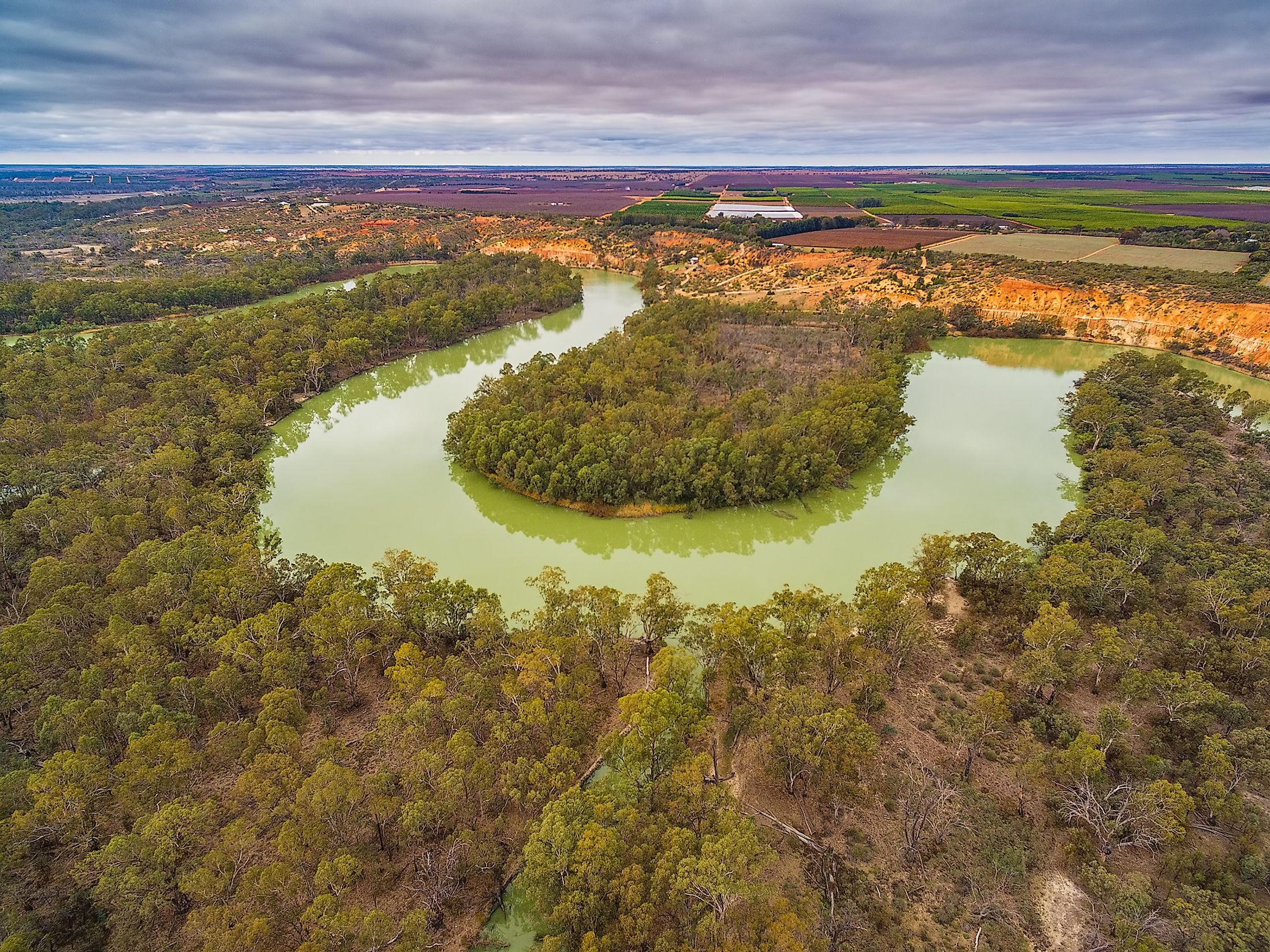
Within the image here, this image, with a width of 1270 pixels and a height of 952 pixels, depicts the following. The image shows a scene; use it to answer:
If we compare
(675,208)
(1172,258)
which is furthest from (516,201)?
(1172,258)

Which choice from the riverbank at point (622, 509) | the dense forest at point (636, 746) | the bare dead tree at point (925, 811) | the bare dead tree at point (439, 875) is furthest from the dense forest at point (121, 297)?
the bare dead tree at point (925, 811)

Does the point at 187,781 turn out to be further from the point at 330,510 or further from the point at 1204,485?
the point at 1204,485

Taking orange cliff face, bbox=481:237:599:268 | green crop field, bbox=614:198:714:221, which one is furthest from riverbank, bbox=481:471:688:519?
green crop field, bbox=614:198:714:221

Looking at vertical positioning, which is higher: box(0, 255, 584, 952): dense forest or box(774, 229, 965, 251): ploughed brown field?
box(774, 229, 965, 251): ploughed brown field

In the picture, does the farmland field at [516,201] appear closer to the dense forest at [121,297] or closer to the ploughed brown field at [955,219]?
the ploughed brown field at [955,219]

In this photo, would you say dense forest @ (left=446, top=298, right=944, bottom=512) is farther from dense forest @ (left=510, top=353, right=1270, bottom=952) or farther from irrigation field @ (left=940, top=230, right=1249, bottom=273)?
irrigation field @ (left=940, top=230, right=1249, bottom=273)

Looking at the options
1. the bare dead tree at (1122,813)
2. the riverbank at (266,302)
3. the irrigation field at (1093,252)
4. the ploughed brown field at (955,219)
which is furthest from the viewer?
the ploughed brown field at (955,219)

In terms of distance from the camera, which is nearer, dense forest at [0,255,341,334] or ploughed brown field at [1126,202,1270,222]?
dense forest at [0,255,341,334]
